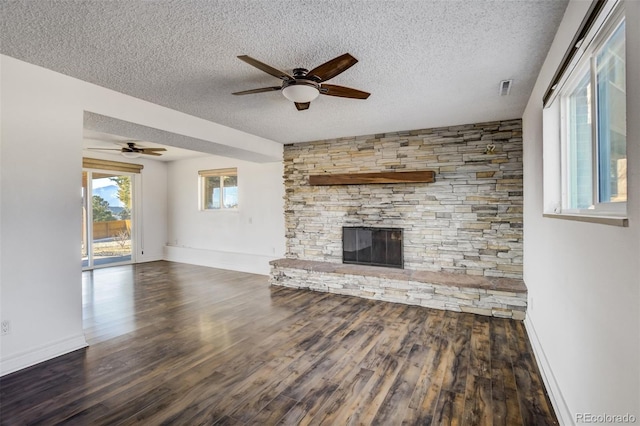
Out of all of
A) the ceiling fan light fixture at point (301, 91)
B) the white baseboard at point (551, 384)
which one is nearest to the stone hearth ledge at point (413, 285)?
the white baseboard at point (551, 384)

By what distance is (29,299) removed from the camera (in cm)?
258

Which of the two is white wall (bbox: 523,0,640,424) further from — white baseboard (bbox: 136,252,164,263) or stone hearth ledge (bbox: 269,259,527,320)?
white baseboard (bbox: 136,252,164,263)

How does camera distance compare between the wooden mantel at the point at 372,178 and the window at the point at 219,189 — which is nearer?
the wooden mantel at the point at 372,178

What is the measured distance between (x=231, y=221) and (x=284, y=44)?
17.1 ft

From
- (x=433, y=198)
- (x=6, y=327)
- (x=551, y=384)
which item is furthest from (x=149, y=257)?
(x=551, y=384)

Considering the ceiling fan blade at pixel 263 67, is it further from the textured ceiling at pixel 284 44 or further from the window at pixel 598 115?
the window at pixel 598 115

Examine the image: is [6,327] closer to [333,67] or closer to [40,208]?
[40,208]

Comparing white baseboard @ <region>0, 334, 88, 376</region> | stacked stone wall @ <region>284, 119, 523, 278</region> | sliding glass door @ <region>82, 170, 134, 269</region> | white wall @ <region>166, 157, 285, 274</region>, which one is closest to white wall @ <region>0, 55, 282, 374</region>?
white baseboard @ <region>0, 334, 88, 376</region>

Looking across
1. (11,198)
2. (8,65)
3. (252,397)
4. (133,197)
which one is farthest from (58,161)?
(133,197)

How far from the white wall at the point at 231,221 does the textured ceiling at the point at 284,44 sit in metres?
2.95

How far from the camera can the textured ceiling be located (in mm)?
1886

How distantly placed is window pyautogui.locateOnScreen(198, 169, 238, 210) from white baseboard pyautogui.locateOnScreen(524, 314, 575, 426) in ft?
19.1

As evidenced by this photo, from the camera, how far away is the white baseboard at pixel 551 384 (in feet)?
5.95

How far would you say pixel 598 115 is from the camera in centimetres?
157
